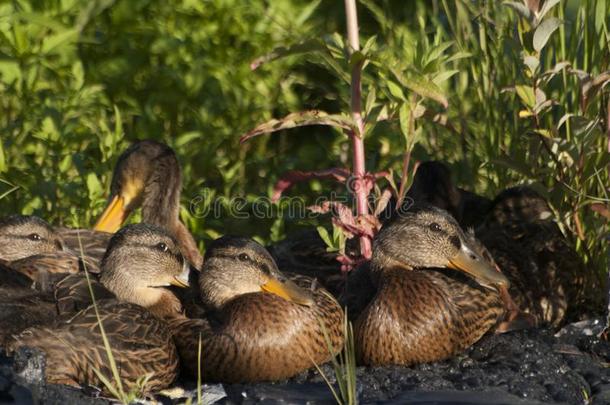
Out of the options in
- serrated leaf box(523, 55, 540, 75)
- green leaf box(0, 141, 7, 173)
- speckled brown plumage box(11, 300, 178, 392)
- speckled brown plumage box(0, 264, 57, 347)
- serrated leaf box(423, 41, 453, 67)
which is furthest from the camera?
green leaf box(0, 141, 7, 173)

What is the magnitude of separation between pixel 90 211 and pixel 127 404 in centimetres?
287

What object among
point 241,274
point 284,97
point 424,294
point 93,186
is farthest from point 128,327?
point 284,97

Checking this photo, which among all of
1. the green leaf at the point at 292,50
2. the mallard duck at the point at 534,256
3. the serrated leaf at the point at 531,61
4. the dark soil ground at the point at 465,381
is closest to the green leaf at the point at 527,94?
the serrated leaf at the point at 531,61


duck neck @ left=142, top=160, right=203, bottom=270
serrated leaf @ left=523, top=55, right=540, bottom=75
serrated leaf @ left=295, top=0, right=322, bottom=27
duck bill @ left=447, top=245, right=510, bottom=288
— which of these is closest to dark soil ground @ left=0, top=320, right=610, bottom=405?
duck bill @ left=447, top=245, right=510, bottom=288

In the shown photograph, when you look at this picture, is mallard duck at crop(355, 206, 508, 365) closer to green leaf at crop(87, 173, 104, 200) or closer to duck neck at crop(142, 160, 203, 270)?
duck neck at crop(142, 160, 203, 270)

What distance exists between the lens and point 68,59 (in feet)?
26.9

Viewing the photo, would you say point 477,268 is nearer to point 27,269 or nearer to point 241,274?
point 241,274

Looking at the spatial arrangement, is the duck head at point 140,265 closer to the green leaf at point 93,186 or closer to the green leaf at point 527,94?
the green leaf at point 93,186

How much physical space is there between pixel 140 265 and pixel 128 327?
65cm

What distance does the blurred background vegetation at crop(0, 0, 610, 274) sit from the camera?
6172 mm

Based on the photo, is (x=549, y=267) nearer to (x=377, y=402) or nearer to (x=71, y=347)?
(x=377, y=402)

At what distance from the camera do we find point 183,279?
6449mm

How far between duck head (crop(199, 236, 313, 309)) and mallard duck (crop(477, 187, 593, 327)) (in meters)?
1.33

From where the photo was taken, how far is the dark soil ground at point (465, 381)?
4.98 meters
